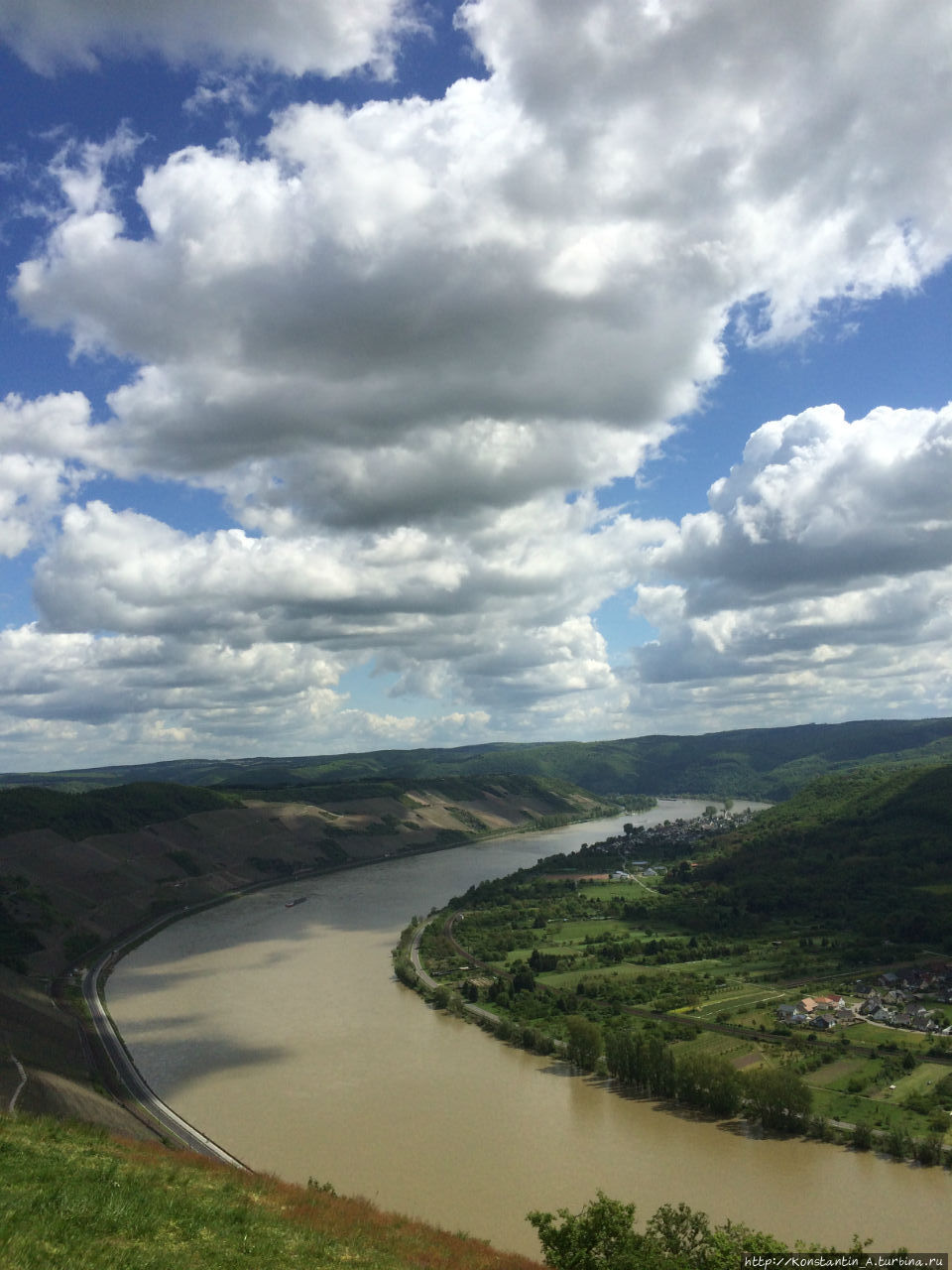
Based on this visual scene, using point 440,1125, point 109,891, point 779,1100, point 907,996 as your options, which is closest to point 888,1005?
point 907,996

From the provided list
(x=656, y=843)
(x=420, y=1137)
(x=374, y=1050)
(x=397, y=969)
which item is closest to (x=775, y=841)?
(x=656, y=843)

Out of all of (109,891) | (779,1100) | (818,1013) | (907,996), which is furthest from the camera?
(109,891)

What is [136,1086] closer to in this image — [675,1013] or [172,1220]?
[172,1220]

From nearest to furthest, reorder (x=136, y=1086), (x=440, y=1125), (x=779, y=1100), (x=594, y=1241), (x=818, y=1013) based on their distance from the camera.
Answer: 1. (x=594, y=1241)
2. (x=440, y=1125)
3. (x=779, y=1100)
4. (x=136, y=1086)
5. (x=818, y=1013)

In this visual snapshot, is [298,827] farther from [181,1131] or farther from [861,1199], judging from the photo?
[861,1199]

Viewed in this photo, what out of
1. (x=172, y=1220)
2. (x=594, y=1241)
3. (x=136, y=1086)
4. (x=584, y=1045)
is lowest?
(x=584, y=1045)

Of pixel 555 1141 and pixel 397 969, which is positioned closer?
pixel 555 1141

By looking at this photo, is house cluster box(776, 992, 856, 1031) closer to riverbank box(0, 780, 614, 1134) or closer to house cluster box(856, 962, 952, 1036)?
house cluster box(856, 962, 952, 1036)
